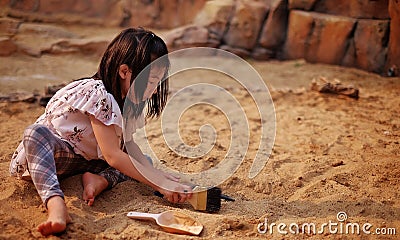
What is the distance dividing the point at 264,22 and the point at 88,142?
377 cm

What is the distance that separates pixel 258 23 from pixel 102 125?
381cm

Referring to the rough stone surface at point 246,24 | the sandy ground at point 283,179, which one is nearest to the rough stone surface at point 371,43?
the sandy ground at point 283,179

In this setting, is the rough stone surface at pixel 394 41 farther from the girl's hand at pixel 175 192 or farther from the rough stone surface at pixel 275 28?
the girl's hand at pixel 175 192

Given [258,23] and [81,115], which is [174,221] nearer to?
[81,115]

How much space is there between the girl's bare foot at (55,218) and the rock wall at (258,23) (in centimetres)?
361

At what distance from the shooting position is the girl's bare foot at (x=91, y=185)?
2.00 metres

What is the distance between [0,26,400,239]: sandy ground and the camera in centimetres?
184

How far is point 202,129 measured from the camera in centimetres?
320

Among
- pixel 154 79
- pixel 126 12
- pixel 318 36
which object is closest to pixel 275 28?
pixel 318 36

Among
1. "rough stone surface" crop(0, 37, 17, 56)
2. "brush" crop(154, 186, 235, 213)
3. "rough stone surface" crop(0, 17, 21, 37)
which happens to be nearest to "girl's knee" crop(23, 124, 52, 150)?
"brush" crop(154, 186, 235, 213)

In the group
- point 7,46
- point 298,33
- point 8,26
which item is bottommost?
point 7,46

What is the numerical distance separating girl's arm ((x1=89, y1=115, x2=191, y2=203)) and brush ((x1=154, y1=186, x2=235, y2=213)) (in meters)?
0.03

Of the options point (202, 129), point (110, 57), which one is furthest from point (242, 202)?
point (202, 129)

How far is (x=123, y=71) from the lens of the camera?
2057 millimetres
